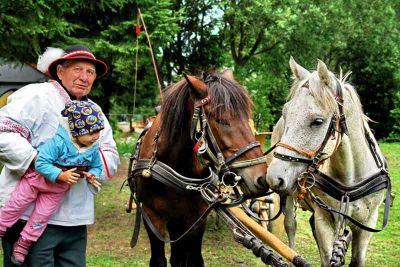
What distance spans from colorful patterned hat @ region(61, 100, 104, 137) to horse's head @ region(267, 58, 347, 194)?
1042 mm

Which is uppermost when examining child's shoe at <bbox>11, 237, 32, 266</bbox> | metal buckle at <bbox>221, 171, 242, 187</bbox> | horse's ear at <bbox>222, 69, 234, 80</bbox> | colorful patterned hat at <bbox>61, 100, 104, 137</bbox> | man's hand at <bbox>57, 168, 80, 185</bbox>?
horse's ear at <bbox>222, 69, 234, 80</bbox>

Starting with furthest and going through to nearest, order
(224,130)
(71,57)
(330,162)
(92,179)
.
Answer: (330,162) < (224,130) < (71,57) < (92,179)

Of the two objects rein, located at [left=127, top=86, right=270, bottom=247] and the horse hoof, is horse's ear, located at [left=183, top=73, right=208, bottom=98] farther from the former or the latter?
the horse hoof

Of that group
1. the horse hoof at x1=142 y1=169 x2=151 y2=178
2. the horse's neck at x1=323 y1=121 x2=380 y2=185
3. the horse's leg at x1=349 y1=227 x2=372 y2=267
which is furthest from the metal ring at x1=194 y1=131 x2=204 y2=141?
the horse's leg at x1=349 y1=227 x2=372 y2=267

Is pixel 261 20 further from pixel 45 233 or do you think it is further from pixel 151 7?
pixel 45 233

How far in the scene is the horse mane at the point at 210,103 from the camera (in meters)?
2.75

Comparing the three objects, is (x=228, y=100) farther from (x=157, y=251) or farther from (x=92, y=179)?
(x=157, y=251)

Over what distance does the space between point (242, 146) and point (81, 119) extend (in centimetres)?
95

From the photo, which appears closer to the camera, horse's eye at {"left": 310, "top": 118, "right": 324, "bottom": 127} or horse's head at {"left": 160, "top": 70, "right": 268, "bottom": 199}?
horse's head at {"left": 160, "top": 70, "right": 268, "bottom": 199}

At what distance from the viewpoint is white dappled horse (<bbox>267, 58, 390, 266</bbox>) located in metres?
2.75

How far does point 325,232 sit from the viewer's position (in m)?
3.40

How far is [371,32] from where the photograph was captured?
19828 millimetres

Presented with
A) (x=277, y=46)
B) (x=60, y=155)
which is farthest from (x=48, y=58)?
(x=277, y=46)

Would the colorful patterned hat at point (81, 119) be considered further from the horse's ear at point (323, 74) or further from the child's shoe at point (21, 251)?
the horse's ear at point (323, 74)
